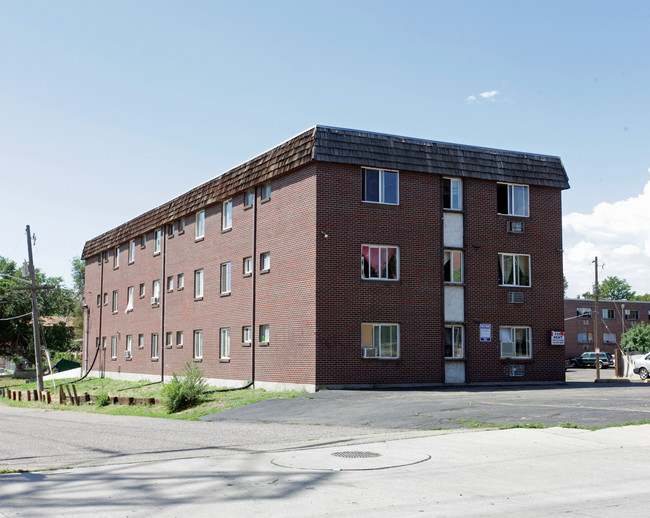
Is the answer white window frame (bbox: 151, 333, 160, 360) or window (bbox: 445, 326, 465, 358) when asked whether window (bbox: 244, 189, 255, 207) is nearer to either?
window (bbox: 445, 326, 465, 358)

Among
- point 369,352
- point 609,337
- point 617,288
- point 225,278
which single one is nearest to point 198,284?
point 225,278

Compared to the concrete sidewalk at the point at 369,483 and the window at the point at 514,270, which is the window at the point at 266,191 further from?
the concrete sidewalk at the point at 369,483

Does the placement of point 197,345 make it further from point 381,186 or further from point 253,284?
point 381,186

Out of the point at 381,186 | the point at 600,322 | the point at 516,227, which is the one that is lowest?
the point at 600,322

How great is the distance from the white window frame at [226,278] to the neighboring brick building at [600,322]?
5680 centimetres

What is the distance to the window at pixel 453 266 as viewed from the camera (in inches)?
1107

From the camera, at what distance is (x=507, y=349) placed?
29.0 meters

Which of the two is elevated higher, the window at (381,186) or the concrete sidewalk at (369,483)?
the window at (381,186)

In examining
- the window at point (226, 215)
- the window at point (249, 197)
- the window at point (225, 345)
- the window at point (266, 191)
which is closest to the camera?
the window at point (266, 191)

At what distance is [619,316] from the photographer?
84.2 metres

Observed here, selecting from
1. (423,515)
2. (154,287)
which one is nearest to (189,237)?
(154,287)

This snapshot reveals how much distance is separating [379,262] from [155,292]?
18.4 meters

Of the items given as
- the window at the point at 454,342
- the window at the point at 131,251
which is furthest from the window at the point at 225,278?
the window at the point at 131,251

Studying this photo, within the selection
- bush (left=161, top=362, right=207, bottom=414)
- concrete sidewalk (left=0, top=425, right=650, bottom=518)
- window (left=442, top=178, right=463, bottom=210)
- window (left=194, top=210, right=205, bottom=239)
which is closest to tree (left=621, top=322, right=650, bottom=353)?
window (left=442, top=178, right=463, bottom=210)
